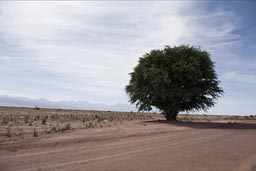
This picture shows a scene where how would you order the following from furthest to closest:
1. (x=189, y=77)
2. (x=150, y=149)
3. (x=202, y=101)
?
(x=202, y=101) < (x=189, y=77) < (x=150, y=149)

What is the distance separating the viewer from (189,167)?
37.0 feet

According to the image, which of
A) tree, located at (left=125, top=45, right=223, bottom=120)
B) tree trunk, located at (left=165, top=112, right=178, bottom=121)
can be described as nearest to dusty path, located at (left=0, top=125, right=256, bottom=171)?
tree, located at (left=125, top=45, right=223, bottom=120)

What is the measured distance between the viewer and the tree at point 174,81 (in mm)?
38719

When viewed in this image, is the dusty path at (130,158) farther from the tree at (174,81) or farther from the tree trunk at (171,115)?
the tree trunk at (171,115)

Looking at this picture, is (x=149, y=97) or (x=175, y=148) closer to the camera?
(x=175, y=148)

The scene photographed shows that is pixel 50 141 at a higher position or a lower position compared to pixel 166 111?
lower

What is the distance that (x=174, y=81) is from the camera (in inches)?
1572

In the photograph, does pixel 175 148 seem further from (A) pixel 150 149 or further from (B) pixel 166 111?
(B) pixel 166 111

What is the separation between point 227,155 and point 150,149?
3.49 meters

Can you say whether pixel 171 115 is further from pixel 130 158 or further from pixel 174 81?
pixel 130 158

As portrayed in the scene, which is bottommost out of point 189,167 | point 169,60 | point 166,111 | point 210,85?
point 189,167

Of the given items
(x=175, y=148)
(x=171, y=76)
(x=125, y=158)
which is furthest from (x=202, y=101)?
(x=125, y=158)

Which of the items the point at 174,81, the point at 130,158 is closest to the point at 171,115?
the point at 174,81

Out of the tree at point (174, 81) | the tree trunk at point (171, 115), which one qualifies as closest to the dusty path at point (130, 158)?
the tree at point (174, 81)
